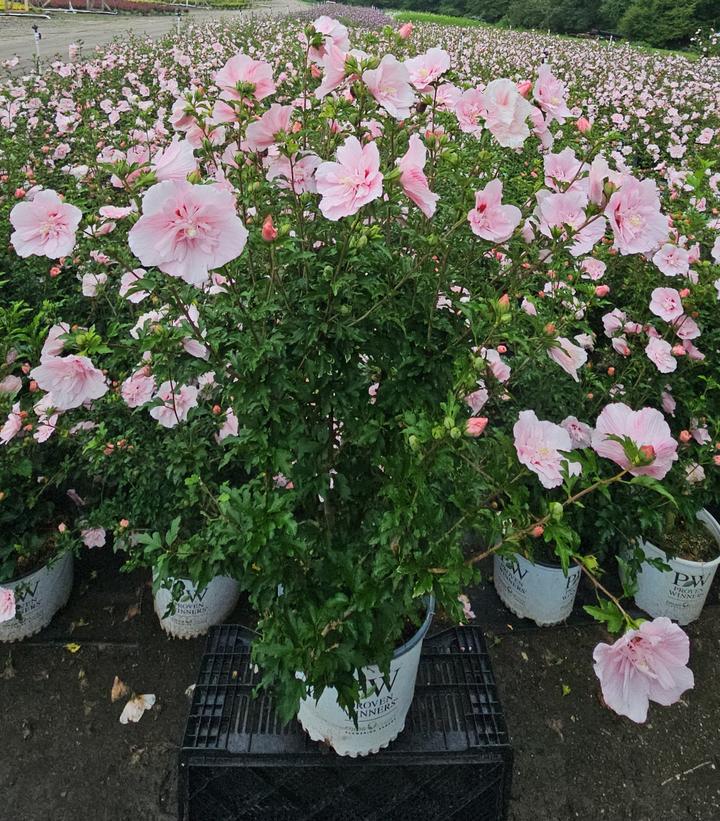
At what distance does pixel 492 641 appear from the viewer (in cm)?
258

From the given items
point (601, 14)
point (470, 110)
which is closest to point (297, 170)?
point (470, 110)

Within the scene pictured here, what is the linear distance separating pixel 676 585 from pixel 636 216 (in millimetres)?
1832

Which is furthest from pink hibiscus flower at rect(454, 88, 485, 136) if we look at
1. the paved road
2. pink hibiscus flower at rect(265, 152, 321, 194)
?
the paved road

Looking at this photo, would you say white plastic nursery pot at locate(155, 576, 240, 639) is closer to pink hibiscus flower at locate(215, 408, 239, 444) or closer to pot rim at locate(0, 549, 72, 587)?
pot rim at locate(0, 549, 72, 587)

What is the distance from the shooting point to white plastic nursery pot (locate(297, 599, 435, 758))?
1732 mm

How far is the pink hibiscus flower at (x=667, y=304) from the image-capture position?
2365 mm

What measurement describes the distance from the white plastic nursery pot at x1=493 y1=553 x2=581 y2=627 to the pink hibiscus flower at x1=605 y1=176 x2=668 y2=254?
148cm

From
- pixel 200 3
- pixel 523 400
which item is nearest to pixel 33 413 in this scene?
pixel 523 400

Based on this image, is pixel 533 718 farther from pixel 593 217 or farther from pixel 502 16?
pixel 502 16

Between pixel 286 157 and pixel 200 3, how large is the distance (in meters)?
37.0

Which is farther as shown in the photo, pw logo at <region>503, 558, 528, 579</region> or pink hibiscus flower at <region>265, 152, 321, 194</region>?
pw logo at <region>503, 558, 528, 579</region>

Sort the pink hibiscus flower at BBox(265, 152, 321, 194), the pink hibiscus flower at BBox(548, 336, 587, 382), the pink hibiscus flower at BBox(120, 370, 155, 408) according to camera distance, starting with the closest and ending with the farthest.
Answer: the pink hibiscus flower at BBox(265, 152, 321, 194) → the pink hibiscus flower at BBox(548, 336, 587, 382) → the pink hibiscus flower at BBox(120, 370, 155, 408)

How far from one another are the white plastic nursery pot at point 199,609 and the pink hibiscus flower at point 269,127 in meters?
1.69

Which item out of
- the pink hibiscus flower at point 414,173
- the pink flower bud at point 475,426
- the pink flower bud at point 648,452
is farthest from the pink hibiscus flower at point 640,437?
the pink hibiscus flower at point 414,173
